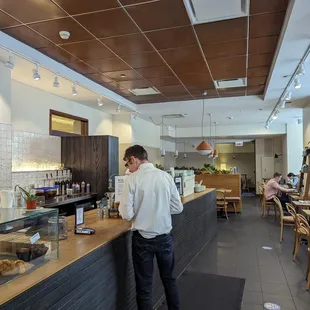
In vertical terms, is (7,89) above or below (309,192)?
above

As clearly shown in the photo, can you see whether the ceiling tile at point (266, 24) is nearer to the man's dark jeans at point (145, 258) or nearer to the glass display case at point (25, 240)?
the man's dark jeans at point (145, 258)

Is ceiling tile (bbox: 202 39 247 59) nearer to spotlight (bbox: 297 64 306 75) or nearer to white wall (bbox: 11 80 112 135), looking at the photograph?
spotlight (bbox: 297 64 306 75)

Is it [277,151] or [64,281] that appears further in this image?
[277,151]

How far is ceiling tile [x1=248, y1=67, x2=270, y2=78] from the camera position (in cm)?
→ 531

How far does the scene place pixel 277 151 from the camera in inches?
584

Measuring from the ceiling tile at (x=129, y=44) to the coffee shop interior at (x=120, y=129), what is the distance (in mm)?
30

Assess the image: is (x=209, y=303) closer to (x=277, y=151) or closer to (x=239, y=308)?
(x=239, y=308)

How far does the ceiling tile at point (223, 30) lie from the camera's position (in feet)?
11.9

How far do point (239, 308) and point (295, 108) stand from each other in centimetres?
674

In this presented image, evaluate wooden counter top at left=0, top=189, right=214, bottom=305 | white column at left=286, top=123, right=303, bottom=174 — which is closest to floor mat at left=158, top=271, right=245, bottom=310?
wooden counter top at left=0, top=189, right=214, bottom=305

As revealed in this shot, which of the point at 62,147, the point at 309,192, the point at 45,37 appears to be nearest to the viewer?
the point at 45,37

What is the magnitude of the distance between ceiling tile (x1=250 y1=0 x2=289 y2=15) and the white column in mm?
9689

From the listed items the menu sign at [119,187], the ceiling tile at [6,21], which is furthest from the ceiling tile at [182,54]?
the menu sign at [119,187]

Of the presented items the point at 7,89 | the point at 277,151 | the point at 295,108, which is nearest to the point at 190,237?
the point at 7,89
